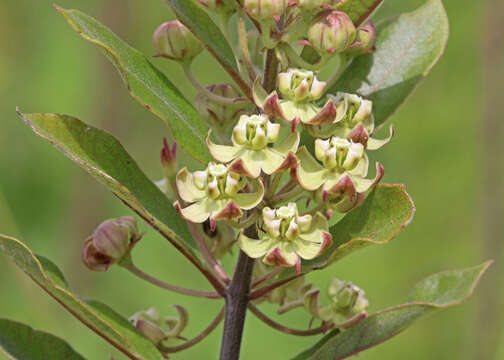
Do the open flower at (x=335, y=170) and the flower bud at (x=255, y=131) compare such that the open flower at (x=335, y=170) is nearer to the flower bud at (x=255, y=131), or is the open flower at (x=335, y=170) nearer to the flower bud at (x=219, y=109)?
the flower bud at (x=255, y=131)

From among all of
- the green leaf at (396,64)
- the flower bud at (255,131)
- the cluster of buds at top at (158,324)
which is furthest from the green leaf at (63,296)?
the green leaf at (396,64)

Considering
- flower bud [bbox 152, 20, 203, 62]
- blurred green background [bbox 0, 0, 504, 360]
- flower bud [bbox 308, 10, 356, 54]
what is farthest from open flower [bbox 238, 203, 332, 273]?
blurred green background [bbox 0, 0, 504, 360]

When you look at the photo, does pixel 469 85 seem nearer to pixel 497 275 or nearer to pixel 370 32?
pixel 497 275

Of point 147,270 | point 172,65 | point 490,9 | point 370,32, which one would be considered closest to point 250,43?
point 370,32

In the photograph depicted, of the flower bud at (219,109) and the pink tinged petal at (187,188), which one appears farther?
the flower bud at (219,109)

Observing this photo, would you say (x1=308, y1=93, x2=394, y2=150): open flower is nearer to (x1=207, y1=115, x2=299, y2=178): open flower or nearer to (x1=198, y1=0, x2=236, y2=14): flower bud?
(x1=207, y1=115, x2=299, y2=178): open flower

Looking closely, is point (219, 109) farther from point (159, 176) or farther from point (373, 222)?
point (159, 176)
